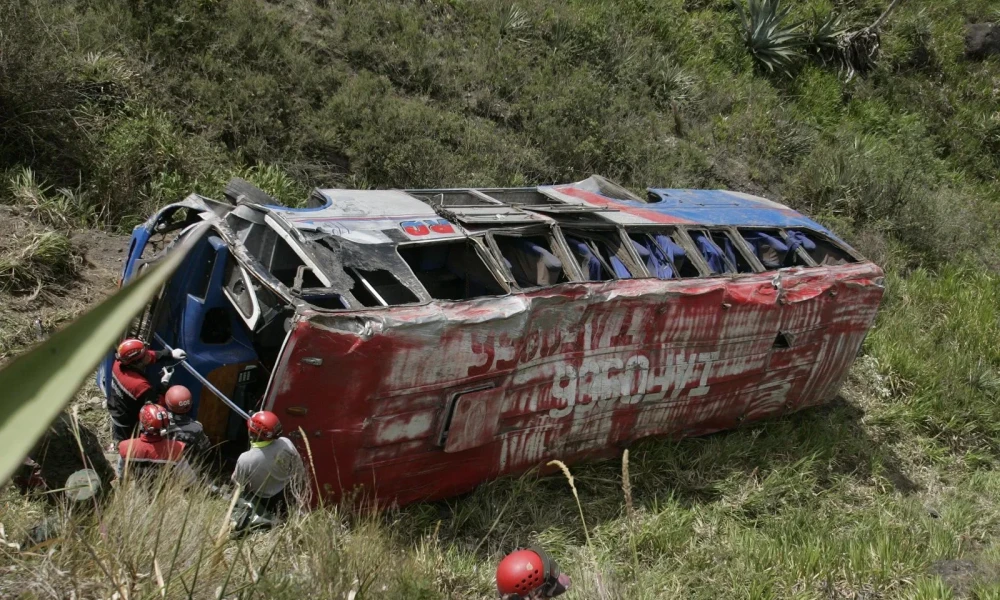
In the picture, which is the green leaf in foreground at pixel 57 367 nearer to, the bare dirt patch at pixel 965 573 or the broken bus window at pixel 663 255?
the bare dirt patch at pixel 965 573

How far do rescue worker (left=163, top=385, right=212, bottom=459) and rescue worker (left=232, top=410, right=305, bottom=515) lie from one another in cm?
43

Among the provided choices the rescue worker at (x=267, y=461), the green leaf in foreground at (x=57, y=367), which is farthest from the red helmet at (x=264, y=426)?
the green leaf in foreground at (x=57, y=367)

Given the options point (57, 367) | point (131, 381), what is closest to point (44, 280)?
point (131, 381)

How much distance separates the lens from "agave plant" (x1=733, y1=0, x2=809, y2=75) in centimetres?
1454

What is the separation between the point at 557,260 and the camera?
235 inches

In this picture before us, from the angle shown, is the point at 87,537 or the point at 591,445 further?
the point at 591,445

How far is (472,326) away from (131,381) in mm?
2132

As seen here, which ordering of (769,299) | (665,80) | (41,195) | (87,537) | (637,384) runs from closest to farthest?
(87,537)
(637,384)
(769,299)
(41,195)
(665,80)

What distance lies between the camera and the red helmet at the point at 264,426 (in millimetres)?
4426

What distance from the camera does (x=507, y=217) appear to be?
6.15 metres

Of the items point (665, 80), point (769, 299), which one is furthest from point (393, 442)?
point (665, 80)

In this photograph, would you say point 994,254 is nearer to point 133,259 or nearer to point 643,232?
point 643,232

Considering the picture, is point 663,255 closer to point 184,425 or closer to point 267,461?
point 267,461

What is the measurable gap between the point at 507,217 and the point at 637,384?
5.26 ft
